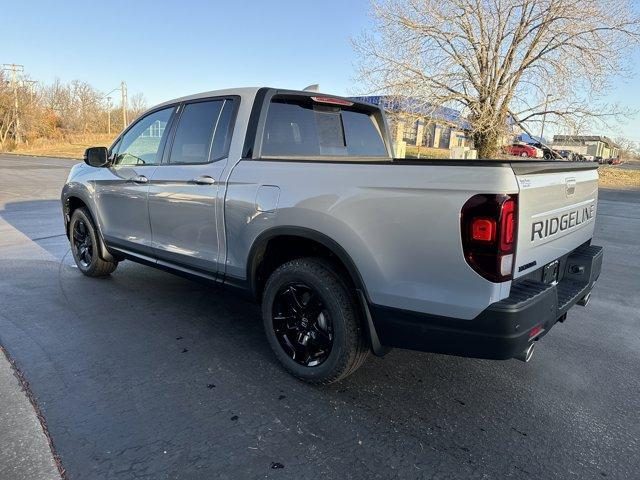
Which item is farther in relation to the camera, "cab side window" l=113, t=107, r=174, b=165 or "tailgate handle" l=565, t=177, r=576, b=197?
"cab side window" l=113, t=107, r=174, b=165

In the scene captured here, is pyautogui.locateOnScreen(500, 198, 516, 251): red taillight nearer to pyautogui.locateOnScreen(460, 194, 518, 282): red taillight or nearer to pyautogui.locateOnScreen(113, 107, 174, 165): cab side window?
pyautogui.locateOnScreen(460, 194, 518, 282): red taillight

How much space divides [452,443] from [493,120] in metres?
18.5

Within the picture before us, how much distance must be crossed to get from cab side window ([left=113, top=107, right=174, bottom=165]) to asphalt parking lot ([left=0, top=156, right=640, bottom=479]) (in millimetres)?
1360

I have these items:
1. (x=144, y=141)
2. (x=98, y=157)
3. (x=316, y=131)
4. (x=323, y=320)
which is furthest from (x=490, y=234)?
(x=98, y=157)

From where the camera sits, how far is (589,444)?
2506mm

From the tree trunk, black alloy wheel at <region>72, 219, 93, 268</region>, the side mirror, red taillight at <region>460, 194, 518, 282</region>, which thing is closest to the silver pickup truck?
red taillight at <region>460, 194, 518, 282</region>

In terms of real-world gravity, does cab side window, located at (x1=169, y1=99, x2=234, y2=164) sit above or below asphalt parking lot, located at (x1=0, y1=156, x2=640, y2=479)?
above

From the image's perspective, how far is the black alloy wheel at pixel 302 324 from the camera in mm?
2963

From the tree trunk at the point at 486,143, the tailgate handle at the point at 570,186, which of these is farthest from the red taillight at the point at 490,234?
the tree trunk at the point at 486,143

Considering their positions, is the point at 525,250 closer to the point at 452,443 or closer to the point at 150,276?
the point at 452,443

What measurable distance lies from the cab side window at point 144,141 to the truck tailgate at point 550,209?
3065 millimetres

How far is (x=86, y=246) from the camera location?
5316 millimetres

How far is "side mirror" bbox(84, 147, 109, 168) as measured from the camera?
15.7 feet

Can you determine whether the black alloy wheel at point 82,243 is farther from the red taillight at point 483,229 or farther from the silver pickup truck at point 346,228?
the red taillight at point 483,229
